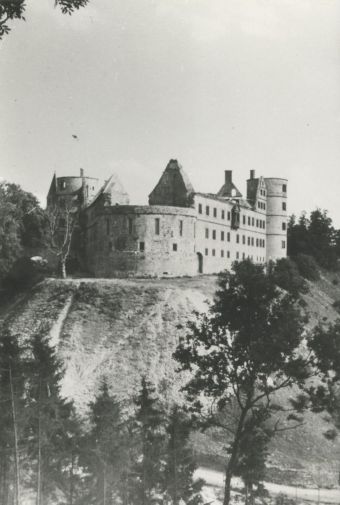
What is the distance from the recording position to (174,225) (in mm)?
59406

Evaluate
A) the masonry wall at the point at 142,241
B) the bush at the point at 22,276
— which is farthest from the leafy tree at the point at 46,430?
the bush at the point at 22,276

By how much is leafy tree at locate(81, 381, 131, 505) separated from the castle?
31.9 m

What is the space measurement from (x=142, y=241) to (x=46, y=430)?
114ft

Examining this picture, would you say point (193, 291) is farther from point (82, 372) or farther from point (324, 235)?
point (324, 235)

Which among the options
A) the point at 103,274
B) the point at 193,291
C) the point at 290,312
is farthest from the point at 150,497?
the point at 103,274

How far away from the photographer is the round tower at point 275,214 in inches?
3022

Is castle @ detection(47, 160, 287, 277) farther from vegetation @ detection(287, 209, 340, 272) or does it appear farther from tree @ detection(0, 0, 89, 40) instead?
tree @ detection(0, 0, 89, 40)

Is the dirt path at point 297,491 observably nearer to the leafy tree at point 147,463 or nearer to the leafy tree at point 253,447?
the leafy tree at point 147,463

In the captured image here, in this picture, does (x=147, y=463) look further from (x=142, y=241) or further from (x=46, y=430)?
(x=142, y=241)

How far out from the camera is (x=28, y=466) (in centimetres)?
2477

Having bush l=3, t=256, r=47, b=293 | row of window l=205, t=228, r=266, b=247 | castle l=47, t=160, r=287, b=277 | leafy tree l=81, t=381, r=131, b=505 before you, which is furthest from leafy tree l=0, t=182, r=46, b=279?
leafy tree l=81, t=381, r=131, b=505

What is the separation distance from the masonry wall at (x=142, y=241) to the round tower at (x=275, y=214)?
20.5 m

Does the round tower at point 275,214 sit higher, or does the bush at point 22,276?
the round tower at point 275,214

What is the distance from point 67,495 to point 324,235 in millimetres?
70481
